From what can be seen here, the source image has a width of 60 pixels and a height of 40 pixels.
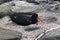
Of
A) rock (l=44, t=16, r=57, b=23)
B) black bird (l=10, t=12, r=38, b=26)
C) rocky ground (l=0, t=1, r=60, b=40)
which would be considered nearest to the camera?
rocky ground (l=0, t=1, r=60, b=40)

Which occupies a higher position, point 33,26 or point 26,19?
point 26,19

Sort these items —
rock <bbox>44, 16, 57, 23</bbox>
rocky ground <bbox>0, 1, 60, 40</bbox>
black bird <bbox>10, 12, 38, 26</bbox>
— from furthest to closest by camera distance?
rock <bbox>44, 16, 57, 23</bbox> → black bird <bbox>10, 12, 38, 26</bbox> → rocky ground <bbox>0, 1, 60, 40</bbox>

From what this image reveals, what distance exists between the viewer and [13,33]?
329 centimetres

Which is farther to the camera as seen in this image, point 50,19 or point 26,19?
point 50,19

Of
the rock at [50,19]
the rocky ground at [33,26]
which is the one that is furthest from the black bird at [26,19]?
the rock at [50,19]

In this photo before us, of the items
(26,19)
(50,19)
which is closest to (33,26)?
(26,19)

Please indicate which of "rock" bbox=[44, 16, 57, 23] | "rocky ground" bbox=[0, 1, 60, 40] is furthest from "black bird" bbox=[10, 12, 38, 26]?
"rock" bbox=[44, 16, 57, 23]

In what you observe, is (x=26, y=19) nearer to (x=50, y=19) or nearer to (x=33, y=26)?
(x=33, y=26)

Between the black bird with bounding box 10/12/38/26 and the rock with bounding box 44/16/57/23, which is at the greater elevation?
the black bird with bounding box 10/12/38/26

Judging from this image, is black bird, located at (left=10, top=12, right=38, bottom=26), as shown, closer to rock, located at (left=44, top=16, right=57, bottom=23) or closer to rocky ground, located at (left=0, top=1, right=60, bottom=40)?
rocky ground, located at (left=0, top=1, right=60, bottom=40)

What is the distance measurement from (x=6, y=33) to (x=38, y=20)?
1123 millimetres

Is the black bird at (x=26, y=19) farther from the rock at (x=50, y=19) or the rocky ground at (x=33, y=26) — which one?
the rock at (x=50, y=19)

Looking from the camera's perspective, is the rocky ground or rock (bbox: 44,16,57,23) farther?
rock (bbox: 44,16,57,23)

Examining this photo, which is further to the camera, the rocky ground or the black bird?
the black bird
